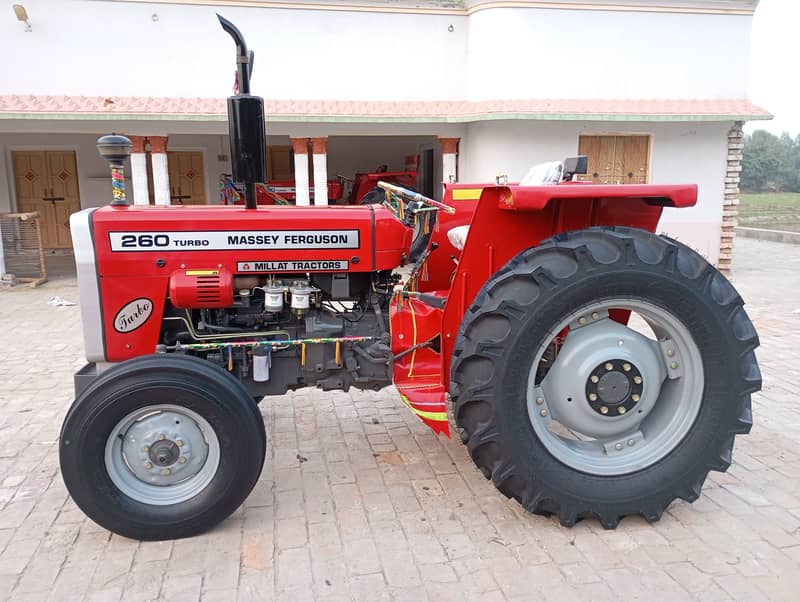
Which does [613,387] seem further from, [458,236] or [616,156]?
[616,156]

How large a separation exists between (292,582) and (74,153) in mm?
13309

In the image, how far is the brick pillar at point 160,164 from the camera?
9.29 m

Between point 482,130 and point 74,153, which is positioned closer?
point 482,130

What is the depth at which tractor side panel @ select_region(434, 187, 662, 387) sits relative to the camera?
282 cm

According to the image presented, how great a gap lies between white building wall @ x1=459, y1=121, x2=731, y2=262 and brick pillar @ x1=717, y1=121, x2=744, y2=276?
0.08 m

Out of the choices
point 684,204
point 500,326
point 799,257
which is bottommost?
point 799,257

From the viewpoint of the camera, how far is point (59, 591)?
7.66 feet

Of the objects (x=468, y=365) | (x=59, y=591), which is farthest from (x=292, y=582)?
(x=468, y=365)

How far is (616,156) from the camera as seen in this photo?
991 centimetres

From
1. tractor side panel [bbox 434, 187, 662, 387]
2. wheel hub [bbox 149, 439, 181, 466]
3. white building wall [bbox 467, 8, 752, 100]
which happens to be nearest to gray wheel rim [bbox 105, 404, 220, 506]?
wheel hub [bbox 149, 439, 181, 466]

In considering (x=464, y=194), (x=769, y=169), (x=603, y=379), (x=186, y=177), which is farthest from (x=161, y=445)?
(x=769, y=169)

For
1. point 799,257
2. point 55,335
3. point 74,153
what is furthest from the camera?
point 74,153

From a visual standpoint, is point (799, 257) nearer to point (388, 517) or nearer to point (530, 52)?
point (530, 52)

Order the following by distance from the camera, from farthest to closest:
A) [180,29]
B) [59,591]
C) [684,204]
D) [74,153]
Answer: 1. [74,153]
2. [180,29]
3. [684,204]
4. [59,591]
